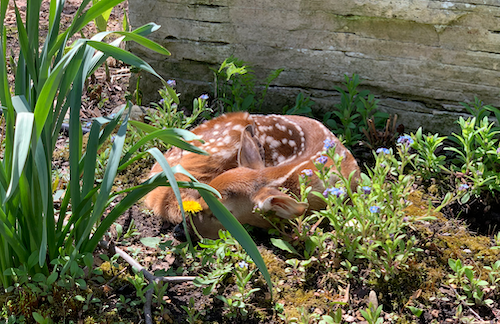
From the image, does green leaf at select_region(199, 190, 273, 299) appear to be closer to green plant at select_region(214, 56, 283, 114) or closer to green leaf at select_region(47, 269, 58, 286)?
green leaf at select_region(47, 269, 58, 286)

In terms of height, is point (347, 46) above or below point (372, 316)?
above

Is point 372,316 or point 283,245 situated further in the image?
point 283,245

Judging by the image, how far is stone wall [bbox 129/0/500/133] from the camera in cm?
453

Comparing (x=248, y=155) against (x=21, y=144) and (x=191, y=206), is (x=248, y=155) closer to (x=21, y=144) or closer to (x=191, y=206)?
(x=191, y=206)

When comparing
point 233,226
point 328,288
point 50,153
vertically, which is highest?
point 50,153

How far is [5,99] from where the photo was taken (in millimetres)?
2518

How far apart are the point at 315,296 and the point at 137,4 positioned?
3.60 meters

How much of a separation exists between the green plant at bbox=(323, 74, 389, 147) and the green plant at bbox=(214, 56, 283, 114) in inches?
27.6

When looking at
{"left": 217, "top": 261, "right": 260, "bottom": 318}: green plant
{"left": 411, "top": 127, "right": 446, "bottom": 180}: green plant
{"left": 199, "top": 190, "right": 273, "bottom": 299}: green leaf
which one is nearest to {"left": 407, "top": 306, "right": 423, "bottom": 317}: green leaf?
{"left": 217, "top": 261, "right": 260, "bottom": 318}: green plant

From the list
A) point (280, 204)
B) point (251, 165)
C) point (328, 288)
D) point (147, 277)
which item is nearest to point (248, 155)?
point (251, 165)

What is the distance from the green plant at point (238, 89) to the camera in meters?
4.89

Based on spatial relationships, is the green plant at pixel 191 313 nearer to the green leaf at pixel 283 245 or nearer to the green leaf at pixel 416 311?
the green leaf at pixel 283 245

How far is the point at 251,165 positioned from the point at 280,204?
25.1 inches

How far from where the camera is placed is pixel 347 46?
485cm
